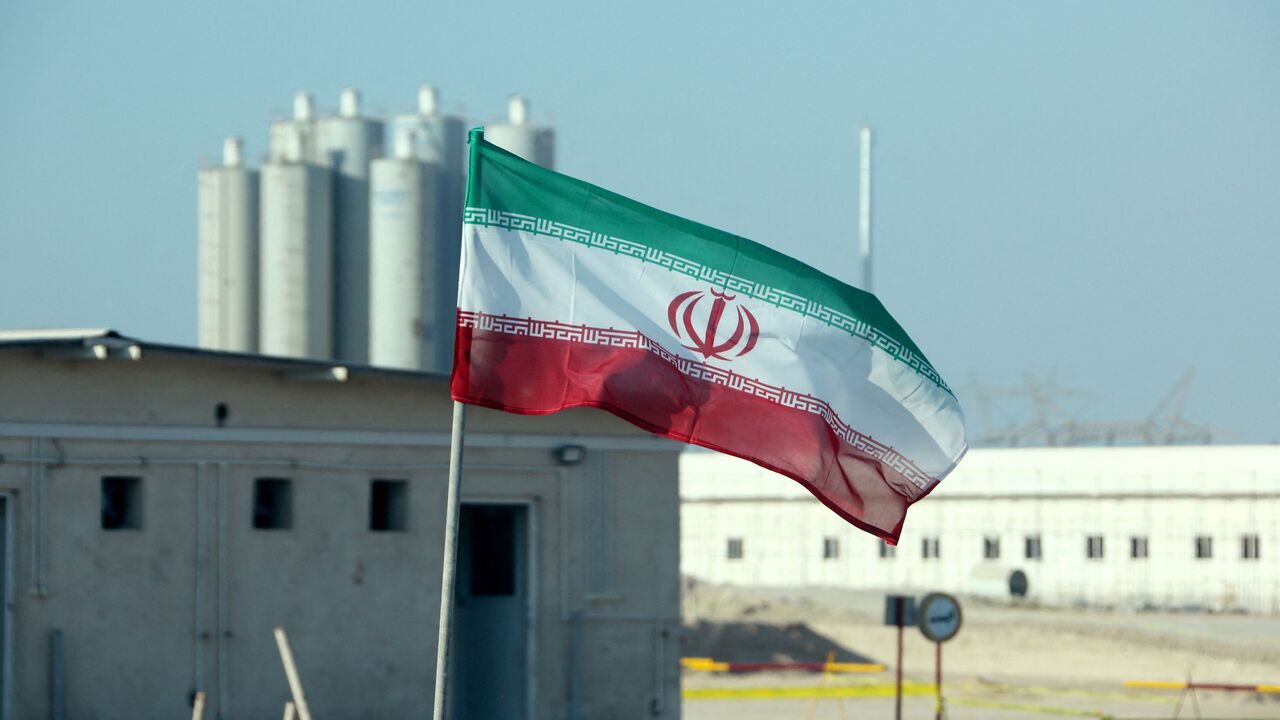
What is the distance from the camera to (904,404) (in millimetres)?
9523

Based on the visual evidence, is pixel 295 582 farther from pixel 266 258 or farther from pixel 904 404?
pixel 266 258

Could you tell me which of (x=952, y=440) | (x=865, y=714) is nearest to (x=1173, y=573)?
(x=865, y=714)

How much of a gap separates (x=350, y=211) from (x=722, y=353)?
45206 millimetres

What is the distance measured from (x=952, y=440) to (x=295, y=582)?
947 centimetres

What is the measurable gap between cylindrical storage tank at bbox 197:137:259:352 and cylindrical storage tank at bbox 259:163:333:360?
504mm

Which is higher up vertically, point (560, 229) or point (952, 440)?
point (560, 229)

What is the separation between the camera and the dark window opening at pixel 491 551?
807 inches

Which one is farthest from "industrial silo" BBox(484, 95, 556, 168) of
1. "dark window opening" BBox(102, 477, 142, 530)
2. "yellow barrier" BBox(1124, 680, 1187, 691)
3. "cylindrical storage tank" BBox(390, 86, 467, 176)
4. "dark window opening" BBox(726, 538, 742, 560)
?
"dark window opening" BBox(102, 477, 142, 530)

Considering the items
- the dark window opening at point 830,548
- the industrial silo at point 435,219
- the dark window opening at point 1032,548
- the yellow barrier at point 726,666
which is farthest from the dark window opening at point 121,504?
the dark window opening at point 830,548

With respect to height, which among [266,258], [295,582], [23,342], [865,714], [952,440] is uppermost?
[266,258]

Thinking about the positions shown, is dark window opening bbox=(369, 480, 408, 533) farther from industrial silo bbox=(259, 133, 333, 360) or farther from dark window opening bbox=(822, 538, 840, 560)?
dark window opening bbox=(822, 538, 840, 560)

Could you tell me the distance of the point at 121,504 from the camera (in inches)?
658

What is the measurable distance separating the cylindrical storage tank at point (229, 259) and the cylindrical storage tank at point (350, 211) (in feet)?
8.12

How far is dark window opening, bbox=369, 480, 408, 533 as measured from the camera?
734 inches
